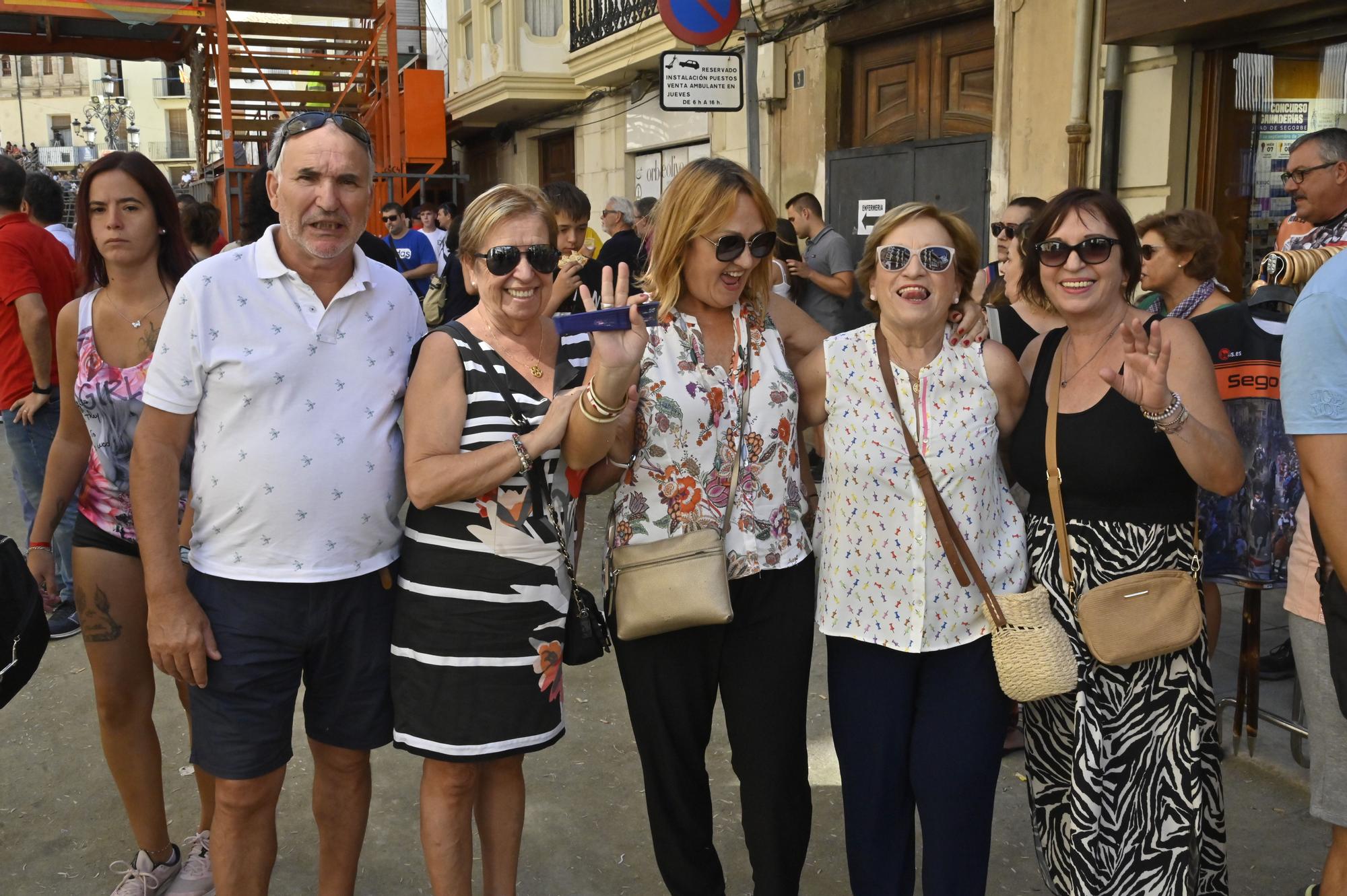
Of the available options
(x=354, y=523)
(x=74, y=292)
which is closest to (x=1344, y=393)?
(x=354, y=523)

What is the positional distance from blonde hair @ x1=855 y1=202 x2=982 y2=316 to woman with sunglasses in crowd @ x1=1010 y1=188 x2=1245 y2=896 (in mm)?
166

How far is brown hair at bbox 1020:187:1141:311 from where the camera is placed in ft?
8.73

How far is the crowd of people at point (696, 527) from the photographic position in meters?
2.49

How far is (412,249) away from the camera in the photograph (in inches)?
449

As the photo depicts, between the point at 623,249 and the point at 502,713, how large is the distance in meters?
5.57

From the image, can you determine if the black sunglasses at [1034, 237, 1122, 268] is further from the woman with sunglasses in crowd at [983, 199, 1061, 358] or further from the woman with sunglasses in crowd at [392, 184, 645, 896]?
the woman with sunglasses in crowd at [392, 184, 645, 896]

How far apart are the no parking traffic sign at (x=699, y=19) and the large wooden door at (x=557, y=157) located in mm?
10233

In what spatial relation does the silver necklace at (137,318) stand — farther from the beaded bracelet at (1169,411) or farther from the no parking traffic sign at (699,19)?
the no parking traffic sign at (699,19)

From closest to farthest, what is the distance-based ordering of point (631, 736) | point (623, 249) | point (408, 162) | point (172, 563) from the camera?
1. point (172, 563)
2. point (631, 736)
3. point (623, 249)
4. point (408, 162)

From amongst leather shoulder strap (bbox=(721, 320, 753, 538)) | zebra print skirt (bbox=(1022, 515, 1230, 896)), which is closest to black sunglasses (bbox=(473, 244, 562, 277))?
leather shoulder strap (bbox=(721, 320, 753, 538))

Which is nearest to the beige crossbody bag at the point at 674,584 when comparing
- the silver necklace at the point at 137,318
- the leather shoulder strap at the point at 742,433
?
the leather shoulder strap at the point at 742,433

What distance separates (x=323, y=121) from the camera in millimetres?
2537

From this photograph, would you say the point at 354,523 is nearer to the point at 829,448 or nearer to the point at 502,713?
the point at 502,713

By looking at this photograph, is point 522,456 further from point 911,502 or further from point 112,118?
point 112,118
